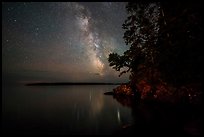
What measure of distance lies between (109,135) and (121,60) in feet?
93.5

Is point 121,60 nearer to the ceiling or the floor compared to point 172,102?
nearer to the ceiling

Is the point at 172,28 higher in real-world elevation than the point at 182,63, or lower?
higher

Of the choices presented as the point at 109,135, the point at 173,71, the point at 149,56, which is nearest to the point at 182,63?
the point at 173,71

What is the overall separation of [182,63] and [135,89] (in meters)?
32.1

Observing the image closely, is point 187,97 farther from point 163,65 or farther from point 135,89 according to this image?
point 135,89

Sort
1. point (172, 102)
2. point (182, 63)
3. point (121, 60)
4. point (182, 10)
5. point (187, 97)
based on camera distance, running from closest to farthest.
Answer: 1. point (182, 63)
2. point (182, 10)
3. point (187, 97)
4. point (172, 102)
5. point (121, 60)

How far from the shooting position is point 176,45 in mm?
15688

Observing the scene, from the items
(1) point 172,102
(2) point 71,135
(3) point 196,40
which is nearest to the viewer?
(3) point 196,40

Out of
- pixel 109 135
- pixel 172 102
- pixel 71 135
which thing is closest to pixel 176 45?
pixel 109 135

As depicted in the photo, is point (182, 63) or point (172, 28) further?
point (172, 28)

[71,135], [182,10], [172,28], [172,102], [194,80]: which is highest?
[182,10]

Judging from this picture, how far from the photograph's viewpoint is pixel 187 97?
26438 mm

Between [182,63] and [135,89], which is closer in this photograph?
[182,63]

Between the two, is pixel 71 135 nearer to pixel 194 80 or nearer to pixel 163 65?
pixel 163 65
